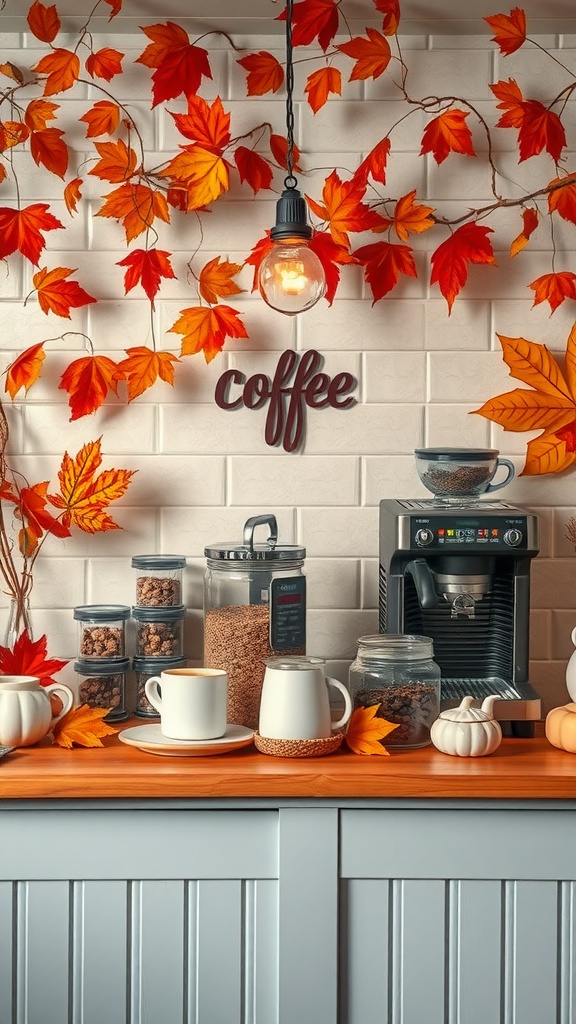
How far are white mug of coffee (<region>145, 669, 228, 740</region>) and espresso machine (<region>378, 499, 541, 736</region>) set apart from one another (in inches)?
14.4

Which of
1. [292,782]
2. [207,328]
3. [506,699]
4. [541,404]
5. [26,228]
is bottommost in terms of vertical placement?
[292,782]

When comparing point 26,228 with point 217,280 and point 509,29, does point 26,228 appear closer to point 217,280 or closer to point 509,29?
point 217,280

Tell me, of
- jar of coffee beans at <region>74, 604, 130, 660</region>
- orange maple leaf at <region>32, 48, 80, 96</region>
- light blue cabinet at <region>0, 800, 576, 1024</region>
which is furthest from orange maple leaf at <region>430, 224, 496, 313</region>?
light blue cabinet at <region>0, 800, 576, 1024</region>

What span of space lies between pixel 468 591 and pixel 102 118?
128 centimetres

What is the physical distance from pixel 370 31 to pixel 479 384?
0.79m

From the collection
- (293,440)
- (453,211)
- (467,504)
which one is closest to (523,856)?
(467,504)

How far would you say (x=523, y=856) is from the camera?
174 centimetres

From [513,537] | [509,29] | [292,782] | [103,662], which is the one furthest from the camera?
[509,29]

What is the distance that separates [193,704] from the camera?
1.83 m

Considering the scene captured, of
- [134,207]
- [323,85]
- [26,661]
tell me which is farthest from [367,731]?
[323,85]

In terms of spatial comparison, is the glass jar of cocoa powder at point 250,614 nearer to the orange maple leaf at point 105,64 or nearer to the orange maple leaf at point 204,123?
the orange maple leaf at point 204,123

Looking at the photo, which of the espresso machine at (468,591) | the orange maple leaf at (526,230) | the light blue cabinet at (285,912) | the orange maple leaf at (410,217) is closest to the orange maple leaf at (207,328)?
the orange maple leaf at (410,217)

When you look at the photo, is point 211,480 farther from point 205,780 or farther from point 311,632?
point 205,780

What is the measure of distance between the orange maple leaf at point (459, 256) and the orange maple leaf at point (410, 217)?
6cm
